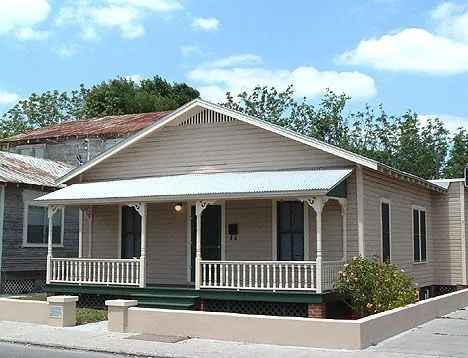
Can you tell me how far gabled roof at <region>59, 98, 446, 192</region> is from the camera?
17.3 m

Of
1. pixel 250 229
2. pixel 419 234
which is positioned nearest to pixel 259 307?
pixel 250 229

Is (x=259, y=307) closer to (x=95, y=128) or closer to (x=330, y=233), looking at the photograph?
(x=330, y=233)

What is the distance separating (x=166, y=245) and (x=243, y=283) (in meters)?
4.13

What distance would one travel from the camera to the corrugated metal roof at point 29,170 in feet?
77.0

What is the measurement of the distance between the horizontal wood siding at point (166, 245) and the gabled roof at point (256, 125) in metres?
2.11

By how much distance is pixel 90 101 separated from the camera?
56500 mm

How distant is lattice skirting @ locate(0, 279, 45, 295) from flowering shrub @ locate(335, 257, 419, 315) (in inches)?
468

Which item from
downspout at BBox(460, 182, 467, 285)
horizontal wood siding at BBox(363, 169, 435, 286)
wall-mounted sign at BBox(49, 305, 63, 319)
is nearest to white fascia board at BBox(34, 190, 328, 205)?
horizontal wood siding at BBox(363, 169, 435, 286)

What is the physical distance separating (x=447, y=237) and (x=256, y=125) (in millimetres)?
9248

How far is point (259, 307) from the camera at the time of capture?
17.1 metres

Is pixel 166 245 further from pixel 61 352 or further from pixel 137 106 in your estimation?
pixel 137 106

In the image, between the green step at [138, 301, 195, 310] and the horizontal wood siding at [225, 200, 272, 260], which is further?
the horizontal wood siding at [225, 200, 272, 260]

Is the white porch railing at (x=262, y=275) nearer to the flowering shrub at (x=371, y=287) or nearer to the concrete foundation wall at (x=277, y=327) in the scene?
the flowering shrub at (x=371, y=287)

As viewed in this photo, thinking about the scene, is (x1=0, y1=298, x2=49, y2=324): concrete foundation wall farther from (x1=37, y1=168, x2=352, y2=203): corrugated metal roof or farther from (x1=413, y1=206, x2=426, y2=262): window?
(x1=413, y1=206, x2=426, y2=262): window
